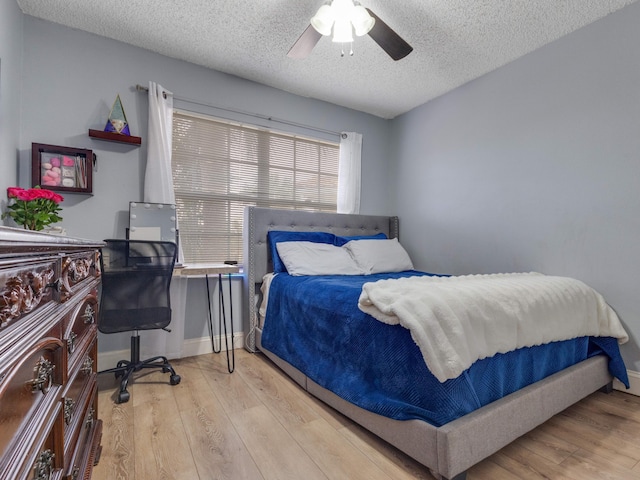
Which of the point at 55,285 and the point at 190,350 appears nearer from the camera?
the point at 55,285

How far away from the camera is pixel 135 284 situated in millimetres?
2090

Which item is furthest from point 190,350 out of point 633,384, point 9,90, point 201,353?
point 633,384

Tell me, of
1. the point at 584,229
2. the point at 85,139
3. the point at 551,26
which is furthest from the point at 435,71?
the point at 85,139

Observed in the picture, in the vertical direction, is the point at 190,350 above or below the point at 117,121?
below

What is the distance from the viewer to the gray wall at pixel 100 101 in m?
2.25

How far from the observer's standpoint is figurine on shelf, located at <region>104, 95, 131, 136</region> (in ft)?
7.91

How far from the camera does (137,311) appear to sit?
208 cm

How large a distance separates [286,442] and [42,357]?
1.22m

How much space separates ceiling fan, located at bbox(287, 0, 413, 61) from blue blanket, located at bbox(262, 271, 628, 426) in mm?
1454

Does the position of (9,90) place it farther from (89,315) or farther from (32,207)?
(89,315)

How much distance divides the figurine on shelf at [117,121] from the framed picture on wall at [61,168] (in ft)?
0.77

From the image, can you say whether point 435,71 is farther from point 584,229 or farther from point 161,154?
point 161,154

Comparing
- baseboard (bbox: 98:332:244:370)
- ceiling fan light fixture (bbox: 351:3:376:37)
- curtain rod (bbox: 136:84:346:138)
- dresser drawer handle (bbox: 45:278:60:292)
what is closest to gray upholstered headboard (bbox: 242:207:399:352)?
baseboard (bbox: 98:332:244:370)

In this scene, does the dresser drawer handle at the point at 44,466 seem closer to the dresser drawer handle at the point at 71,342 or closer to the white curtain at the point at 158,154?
the dresser drawer handle at the point at 71,342
